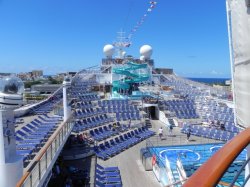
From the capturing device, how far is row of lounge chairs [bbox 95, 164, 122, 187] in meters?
7.79

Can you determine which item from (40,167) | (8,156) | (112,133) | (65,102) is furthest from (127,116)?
(8,156)

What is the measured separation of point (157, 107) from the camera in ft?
61.6

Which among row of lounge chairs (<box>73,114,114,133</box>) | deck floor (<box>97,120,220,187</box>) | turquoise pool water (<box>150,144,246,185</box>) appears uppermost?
row of lounge chairs (<box>73,114,114,133</box>)

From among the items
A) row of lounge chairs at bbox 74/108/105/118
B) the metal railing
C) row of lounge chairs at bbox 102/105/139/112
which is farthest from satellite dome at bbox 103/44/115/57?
the metal railing

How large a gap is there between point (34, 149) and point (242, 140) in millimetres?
5994

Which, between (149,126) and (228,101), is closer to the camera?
(149,126)

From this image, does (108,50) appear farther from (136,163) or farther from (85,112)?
(136,163)

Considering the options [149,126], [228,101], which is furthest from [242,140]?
[228,101]

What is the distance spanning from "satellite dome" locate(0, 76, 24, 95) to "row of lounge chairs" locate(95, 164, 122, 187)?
508 cm

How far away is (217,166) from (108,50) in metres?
33.6

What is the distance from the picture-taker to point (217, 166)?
2.81 feet

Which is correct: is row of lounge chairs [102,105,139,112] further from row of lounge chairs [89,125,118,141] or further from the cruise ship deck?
row of lounge chairs [89,125,118,141]

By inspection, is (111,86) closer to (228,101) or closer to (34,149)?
(228,101)

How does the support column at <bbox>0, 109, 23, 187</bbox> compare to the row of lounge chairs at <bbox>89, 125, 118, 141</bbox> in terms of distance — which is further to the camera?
the row of lounge chairs at <bbox>89, 125, 118, 141</bbox>
